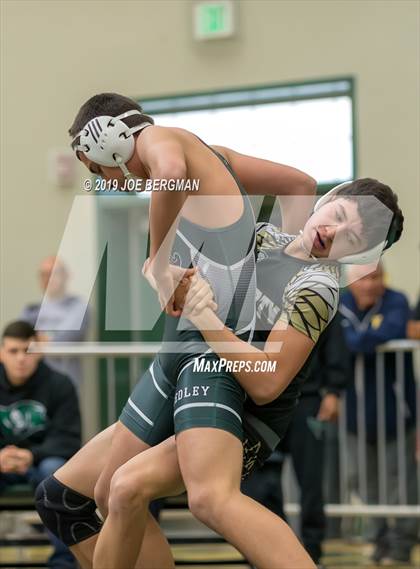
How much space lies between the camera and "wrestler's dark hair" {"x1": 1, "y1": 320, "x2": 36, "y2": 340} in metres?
4.72

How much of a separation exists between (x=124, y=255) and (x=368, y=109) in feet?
2.87

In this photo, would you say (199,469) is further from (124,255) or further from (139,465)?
(124,255)

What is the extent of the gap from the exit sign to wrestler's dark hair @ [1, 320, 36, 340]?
1.48 metres

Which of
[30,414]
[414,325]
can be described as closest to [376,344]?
[414,325]

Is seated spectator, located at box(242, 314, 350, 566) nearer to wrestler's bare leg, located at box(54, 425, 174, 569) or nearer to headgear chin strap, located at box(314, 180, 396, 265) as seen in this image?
wrestler's bare leg, located at box(54, 425, 174, 569)

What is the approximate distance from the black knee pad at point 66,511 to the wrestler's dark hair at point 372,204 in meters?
1.00

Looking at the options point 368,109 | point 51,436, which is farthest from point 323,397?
point 368,109

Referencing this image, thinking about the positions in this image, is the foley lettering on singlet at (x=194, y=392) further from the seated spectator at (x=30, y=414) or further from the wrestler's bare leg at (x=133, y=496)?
the seated spectator at (x=30, y=414)

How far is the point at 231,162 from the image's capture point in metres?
3.10

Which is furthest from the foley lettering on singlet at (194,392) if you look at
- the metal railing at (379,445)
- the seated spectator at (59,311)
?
the metal railing at (379,445)

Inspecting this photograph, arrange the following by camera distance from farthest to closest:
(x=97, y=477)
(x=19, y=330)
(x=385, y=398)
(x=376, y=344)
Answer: (x=385, y=398) < (x=376, y=344) < (x=19, y=330) < (x=97, y=477)

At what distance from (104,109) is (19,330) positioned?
191cm

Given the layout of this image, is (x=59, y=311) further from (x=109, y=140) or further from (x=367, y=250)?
(x=367, y=250)

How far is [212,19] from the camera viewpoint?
3.83 m
